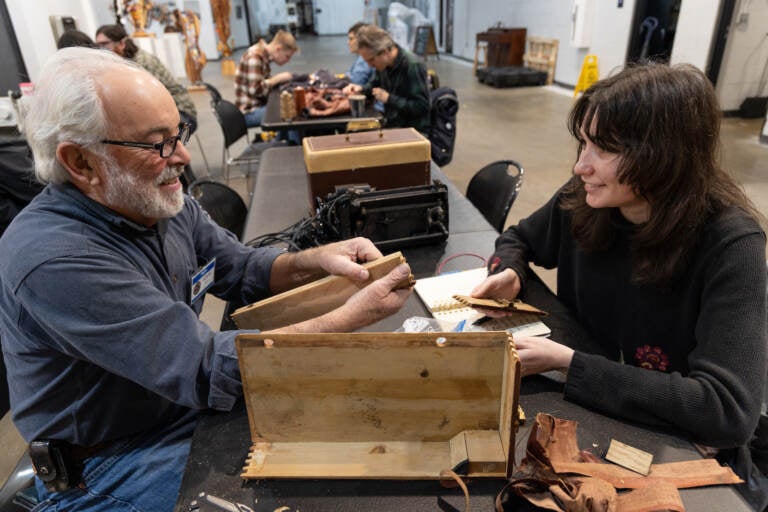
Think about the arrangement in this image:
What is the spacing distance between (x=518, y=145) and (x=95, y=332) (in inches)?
231

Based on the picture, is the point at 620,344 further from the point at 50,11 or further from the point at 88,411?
the point at 50,11

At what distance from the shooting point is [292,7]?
21.0 meters

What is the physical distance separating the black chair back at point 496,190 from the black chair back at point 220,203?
1.31 meters

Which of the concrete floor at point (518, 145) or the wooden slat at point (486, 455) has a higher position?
the wooden slat at point (486, 455)

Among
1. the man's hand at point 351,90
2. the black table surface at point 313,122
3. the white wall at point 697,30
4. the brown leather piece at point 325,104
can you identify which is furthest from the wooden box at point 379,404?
the white wall at point 697,30

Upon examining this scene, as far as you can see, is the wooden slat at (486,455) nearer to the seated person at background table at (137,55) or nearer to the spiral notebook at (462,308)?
the spiral notebook at (462,308)

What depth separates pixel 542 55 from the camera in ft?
31.7

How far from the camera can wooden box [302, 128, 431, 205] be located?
1.98 meters

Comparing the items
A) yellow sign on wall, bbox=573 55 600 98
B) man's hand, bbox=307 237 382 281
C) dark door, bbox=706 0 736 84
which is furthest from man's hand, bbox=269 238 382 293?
yellow sign on wall, bbox=573 55 600 98

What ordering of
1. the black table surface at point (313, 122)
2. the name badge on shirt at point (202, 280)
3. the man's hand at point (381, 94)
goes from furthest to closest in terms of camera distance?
the man's hand at point (381, 94) → the black table surface at point (313, 122) → the name badge on shirt at point (202, 280)

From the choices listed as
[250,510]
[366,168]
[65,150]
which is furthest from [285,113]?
[250,510]

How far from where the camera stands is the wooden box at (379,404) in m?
0.83

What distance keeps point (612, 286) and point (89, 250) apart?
1.29 metres

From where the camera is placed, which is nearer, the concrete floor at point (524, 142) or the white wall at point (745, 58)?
the concrete floor at point (524, 142)
